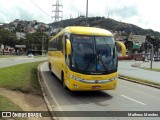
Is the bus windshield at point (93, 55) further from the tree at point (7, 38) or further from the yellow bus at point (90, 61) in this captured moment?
the tree at point (7, 38)

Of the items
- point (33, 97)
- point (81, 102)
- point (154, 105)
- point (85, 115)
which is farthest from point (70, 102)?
point (154, 105)

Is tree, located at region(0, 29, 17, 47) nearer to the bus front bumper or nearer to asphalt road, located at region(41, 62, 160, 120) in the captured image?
asphalt road, located at region(41, 62, 160, 120)

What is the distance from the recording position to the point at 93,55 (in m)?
14.3

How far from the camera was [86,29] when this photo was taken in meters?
15.5

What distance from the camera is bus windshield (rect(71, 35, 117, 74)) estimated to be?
1415 cm

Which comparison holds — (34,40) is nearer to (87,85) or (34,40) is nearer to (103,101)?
(87,85)

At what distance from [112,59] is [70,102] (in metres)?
2.97

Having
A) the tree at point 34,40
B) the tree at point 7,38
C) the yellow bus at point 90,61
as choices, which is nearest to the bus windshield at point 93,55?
the yellow bus at point 90,61

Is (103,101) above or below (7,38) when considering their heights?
below

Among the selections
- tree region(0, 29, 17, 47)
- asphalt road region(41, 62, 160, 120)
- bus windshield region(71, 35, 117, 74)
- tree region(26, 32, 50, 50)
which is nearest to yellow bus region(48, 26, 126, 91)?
bus windshield region(71, 35, 117, 74)

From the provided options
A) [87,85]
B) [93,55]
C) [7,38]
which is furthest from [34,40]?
[87,85]

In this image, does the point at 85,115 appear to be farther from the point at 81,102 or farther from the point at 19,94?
the point at 19,94

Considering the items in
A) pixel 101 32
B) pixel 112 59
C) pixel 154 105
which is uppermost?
pixel 101 32

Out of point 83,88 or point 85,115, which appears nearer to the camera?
point 85,115
